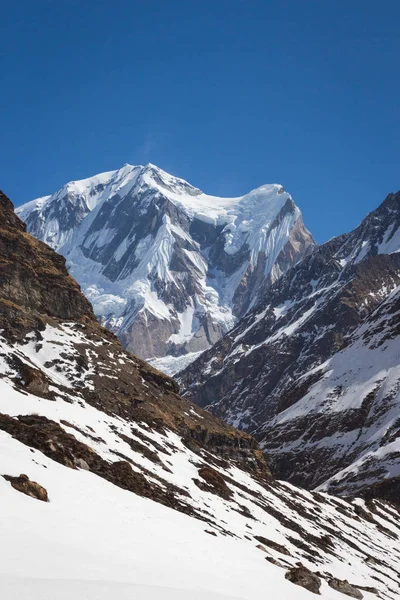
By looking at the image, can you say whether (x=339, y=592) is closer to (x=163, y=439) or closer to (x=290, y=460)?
(x=163, y=439)

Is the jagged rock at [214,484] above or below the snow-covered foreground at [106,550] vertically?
above

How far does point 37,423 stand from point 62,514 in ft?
47.7

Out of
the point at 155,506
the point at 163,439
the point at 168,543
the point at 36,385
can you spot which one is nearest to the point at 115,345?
the point at 163,439

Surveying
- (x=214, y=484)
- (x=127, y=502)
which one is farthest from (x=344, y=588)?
(x=214, y=484)

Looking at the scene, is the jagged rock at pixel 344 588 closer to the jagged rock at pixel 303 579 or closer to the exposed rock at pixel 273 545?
the jagged rock at pixel 303 579

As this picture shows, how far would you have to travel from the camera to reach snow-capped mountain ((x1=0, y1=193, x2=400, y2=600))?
61.4 ft

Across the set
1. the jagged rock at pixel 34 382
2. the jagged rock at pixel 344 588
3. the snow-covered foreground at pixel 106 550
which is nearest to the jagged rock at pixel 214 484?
→ the jagged rock at pixel 34 382

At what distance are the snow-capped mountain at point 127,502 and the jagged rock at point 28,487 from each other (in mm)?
44

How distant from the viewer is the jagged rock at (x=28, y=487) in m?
23.0

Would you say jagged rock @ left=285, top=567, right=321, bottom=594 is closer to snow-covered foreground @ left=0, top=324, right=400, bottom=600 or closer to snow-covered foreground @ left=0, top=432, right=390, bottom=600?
snow-covered foreground @ left=0, top=432, right=390, bottom=600

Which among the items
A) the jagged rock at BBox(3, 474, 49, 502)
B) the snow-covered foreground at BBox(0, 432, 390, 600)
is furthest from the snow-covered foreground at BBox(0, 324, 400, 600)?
the jagged rock at BBox(3, 474, 49, 502)

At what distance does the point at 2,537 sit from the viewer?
57.6 feet

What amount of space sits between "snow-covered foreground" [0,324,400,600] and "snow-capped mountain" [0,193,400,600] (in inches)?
3.8

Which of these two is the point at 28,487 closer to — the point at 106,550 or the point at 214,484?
the point at 106,550
